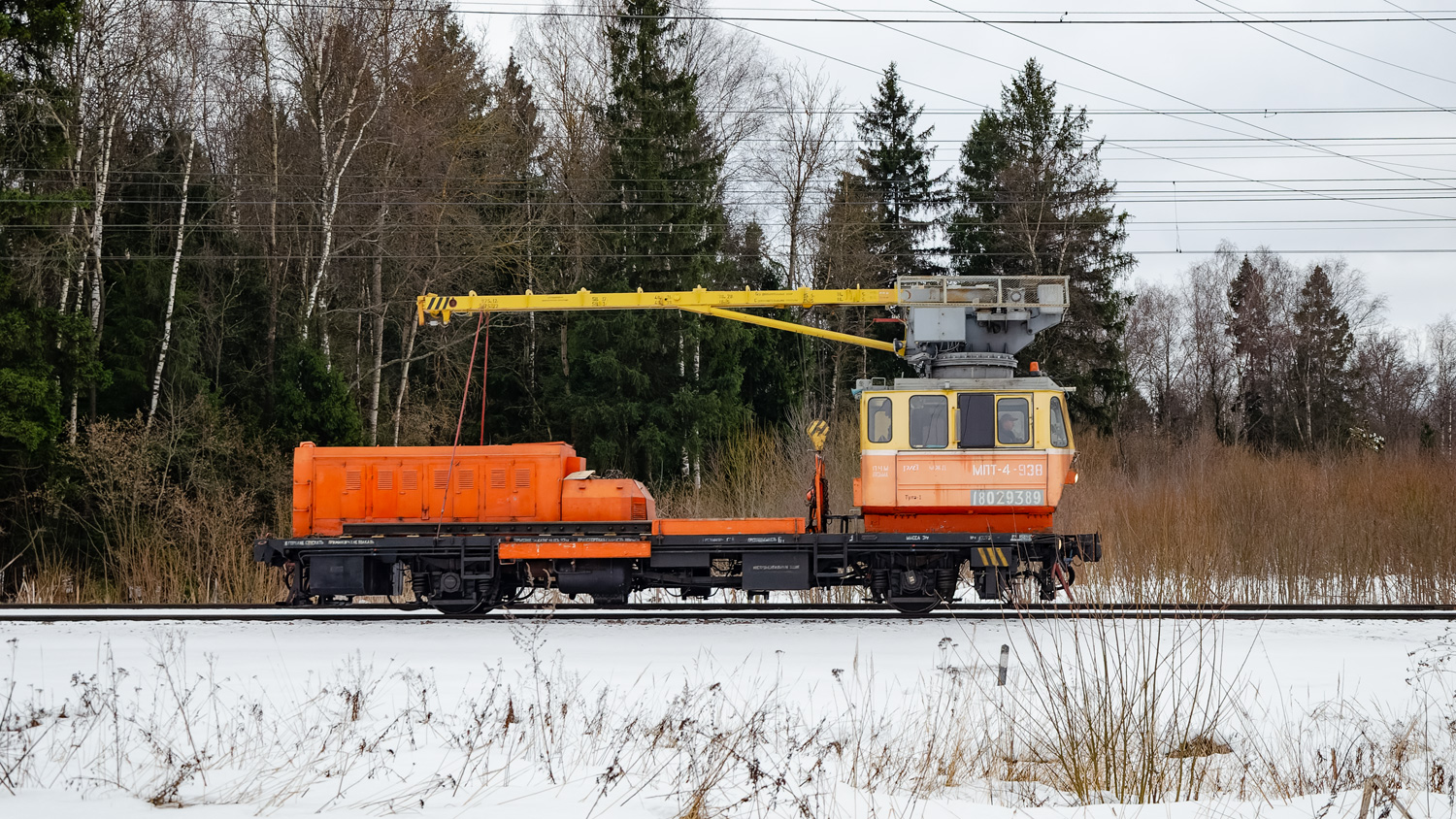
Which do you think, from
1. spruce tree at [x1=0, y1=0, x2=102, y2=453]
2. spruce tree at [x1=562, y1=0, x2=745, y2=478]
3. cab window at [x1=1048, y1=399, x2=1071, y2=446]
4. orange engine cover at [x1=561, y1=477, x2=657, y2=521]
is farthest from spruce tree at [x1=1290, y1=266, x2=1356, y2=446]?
spruce tree at [x1=0, y1=0, x2=102, y2=453]

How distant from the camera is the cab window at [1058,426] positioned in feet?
44.7

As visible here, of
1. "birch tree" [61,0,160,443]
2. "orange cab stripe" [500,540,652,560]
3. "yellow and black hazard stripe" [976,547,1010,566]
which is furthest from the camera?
"birch tree" [61,0,160,443]

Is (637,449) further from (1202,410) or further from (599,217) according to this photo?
(1202,410)

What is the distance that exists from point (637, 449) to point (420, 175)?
33.8ft

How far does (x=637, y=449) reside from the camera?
3222cm

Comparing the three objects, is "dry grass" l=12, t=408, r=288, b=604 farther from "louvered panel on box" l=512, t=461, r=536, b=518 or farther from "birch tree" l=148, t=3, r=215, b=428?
"louvered panel on box" l=512, t=461, r=536, b=518

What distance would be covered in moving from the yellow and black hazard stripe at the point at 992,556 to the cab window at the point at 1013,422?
1447 mm

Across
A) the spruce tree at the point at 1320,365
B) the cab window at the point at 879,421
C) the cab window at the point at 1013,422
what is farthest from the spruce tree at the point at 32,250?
the spruce tree at the point at 1320,365

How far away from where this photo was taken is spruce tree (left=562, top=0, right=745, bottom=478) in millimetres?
31703

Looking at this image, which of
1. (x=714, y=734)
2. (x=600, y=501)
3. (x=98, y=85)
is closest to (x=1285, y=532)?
(x=600, y=501)

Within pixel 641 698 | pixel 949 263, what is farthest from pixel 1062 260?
pixel 641 698

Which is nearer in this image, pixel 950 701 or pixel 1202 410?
pixel 950 701

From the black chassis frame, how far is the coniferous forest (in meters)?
5.38

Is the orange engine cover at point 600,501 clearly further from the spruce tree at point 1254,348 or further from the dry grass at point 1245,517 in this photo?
the spruce tree at point 1254,348
